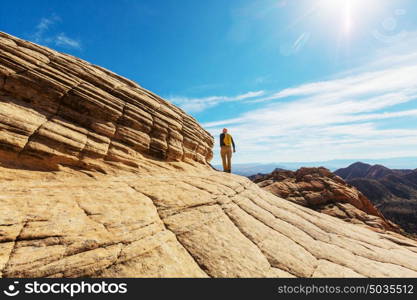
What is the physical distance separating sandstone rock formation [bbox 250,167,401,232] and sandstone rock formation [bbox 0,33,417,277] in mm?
24385

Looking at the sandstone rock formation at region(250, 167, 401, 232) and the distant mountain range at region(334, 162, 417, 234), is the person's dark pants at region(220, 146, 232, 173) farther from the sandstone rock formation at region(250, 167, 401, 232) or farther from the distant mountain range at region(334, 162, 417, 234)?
the distant mountain range at region(334, 162, 417, 234)

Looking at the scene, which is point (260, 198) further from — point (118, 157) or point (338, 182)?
point (338, 182)

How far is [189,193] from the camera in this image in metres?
14.2

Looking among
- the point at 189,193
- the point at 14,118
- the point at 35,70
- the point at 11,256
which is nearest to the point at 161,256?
the point at 11,256

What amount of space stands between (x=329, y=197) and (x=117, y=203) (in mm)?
45857

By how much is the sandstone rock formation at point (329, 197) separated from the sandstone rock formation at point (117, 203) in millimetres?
24385

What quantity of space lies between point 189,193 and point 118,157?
544 centimetres

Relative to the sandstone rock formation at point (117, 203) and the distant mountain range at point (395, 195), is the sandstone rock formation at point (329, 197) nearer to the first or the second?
the sandstone rock formation at point (117, 203)

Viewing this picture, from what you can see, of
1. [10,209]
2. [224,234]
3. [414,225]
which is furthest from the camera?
[414,225]

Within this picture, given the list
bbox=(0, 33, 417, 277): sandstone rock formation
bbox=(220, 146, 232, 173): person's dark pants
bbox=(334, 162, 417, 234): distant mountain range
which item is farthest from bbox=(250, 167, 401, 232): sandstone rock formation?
bbox=(334, 162, 417, 234): distant mountain range

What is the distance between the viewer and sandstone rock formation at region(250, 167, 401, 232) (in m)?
40.3

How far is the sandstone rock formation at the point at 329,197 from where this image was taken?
40.3m

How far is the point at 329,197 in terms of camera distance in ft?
152

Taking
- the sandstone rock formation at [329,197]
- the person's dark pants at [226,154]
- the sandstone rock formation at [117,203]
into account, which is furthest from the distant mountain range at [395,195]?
the sandstone rock formation at [117,203]
